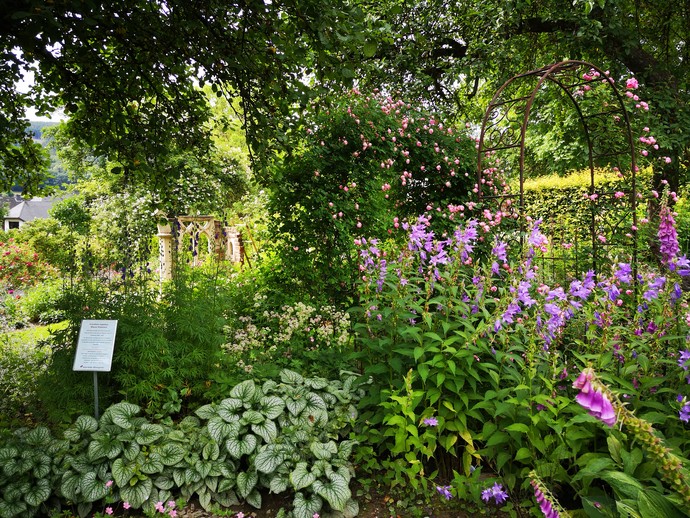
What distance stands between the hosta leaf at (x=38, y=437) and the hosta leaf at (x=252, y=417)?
121 centimetres

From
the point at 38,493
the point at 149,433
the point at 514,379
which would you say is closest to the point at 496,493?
the point at 514,379

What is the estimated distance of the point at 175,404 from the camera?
10.8 feet

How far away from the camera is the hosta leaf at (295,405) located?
3127 millimetres

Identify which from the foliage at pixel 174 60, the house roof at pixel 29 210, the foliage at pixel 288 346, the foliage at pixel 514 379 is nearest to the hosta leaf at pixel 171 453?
the foliage at pixel 288 346

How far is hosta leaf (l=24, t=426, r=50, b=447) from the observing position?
288 centimetres

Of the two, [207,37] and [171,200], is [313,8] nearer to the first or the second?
[207,37]

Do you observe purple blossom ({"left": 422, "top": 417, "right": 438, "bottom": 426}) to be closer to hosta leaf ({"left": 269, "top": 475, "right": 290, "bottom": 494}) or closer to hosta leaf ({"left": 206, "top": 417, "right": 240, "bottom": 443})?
hosta leaf ({"left": 269, "top": 475, "right": 290, "bottom": 494})

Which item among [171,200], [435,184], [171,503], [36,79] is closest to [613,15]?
[435,184]

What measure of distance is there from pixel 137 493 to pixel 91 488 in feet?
0.84

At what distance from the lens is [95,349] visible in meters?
2.97

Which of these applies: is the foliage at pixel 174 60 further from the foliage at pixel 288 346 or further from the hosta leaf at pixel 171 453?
the hosta leaf at pixel 171 453

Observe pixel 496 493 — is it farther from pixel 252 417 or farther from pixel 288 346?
pixel 288 346

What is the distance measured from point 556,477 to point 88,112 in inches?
188

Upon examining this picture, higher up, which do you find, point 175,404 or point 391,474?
point 175,404
